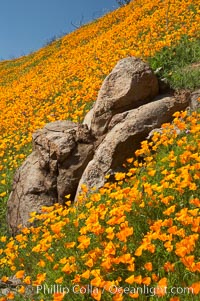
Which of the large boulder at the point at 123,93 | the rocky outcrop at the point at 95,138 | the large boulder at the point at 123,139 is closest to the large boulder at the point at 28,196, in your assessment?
the rocky outcrop at the point at 95,138

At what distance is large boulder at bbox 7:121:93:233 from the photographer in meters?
8.88

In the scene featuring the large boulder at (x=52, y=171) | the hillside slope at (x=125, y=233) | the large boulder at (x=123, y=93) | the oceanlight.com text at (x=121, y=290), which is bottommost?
the oceanlight.com text at (x=121, y=290)

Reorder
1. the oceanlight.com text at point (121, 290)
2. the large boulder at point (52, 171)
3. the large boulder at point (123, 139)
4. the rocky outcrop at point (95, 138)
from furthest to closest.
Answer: the large boulder at point (52, 171), the rocky outcrop at point (95, 138), the large boulder at point (123, 139), the oceanlight.com text at point (121, 290)

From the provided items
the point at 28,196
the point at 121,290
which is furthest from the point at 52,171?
the point at 121,290

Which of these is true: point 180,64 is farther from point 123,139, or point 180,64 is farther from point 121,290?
point 121,290

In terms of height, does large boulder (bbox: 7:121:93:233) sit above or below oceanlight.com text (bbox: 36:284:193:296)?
above

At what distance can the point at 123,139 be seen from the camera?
8219mm

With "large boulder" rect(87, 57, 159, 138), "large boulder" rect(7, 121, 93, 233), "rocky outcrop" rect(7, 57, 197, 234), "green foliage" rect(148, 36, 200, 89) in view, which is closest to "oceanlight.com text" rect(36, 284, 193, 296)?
→ "rocky outcrop" rect(7, 57, 197, 234)

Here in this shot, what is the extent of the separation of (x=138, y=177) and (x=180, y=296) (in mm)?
3257

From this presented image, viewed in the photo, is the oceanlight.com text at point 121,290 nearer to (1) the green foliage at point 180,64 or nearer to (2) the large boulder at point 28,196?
(2) the large boulder at point 28,196

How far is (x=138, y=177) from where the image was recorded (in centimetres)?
716

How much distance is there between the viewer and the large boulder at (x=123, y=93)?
361 inches

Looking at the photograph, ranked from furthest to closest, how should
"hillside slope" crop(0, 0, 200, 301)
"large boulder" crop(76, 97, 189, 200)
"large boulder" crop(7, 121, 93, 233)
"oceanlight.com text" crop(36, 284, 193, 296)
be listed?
"large boulder" crop(7, 121, 93, 233) → "large boulder" crop(76, 97, 189, 200) → "hillside slope" crop(0, 0, 200, 301) → "oceanlight.com text" crop(36, 284, 193, 296)

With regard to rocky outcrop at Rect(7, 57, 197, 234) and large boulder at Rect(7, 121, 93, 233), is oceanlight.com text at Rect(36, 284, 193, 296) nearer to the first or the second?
rocky outcrop at Rect(7, 57, 197, 234)
